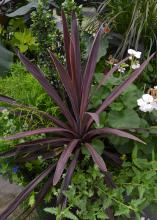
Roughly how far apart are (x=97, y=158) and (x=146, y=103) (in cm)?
34

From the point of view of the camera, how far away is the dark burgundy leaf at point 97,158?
1.51 m

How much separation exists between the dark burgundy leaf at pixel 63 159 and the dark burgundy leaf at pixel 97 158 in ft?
A: 0.20

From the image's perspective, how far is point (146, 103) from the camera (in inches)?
66.6

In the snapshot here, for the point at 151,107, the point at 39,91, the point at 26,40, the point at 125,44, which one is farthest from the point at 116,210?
the point at 26,40

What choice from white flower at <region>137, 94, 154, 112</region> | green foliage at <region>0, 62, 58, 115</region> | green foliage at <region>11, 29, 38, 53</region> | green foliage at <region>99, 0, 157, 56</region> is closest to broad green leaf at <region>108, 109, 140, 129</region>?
white flower at <region>137, 94, 154, 112</region>

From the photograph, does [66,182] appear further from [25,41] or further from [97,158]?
A: [25,41]

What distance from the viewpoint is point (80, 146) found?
1731mm

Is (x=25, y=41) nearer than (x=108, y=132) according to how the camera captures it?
No

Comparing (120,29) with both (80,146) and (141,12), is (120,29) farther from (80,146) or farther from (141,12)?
(80,146)

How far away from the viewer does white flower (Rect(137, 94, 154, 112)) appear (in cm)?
168

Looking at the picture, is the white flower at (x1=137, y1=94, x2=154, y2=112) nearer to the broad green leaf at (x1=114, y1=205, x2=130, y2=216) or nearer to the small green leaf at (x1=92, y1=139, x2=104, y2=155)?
the small green leaf at (x1=92, y1=139, x2=104, y2=155)

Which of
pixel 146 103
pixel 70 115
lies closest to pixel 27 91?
pixel 70 115

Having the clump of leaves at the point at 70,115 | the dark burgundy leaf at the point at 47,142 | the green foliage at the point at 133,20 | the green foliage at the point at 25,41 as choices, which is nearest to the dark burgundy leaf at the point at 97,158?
the clump of leaves at the point at 70,115

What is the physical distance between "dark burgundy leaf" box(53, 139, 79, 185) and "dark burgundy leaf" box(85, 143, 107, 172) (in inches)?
2.4
